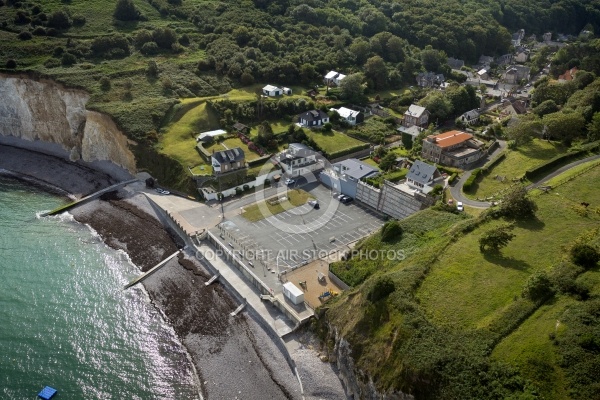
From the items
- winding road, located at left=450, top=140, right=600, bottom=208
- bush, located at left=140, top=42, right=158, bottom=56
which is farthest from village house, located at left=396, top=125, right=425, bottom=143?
bush, located at left=140, top=42, right=158, bottom=56

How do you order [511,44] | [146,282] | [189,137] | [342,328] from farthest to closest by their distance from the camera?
[511,44] → [189,137] → [146,282] → [342,328]

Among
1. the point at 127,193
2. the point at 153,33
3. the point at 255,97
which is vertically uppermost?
the point at 153,33

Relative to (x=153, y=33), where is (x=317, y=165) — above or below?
below

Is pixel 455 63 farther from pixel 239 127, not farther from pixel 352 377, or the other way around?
pixel 352 377

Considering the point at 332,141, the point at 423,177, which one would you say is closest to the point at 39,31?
the point at 332,141

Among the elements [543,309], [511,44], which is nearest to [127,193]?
[543,309]

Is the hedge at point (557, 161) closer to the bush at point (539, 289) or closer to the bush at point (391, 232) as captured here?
the bush at point (391, 232)

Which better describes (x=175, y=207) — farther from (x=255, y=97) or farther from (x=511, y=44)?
(x=511, y=44)
